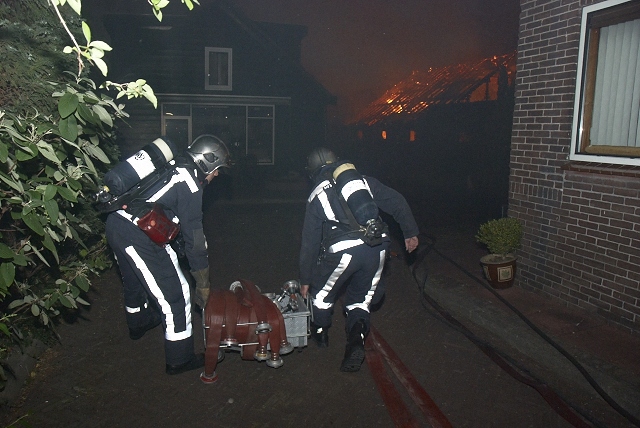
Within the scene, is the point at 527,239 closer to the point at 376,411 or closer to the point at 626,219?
the point at 626,219

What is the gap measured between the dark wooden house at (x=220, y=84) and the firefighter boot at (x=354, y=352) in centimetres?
1628

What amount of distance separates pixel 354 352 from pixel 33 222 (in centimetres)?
311

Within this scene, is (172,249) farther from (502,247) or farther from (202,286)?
(502,247)

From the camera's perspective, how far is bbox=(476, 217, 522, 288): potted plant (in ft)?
20.9

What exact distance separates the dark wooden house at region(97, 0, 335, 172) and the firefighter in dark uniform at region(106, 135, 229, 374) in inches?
626

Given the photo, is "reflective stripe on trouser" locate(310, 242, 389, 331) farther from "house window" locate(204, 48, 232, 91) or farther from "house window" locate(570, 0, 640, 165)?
"house window" locate(204, 48, 232, 91)

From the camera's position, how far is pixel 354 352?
15.1ft

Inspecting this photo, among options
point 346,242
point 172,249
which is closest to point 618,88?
point 346,242

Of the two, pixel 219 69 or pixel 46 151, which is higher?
pixel 219 69

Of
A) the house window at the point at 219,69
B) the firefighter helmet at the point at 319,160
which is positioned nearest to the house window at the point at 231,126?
the house window at the point at 219,69

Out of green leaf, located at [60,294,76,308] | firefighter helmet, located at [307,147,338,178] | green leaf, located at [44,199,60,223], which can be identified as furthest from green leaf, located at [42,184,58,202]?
firefighter helmet, located at [307,147,338,178]

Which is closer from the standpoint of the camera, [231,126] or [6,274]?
[6,274]

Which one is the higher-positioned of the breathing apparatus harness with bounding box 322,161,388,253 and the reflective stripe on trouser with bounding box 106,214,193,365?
the breathing apparatus harness with bounding box 322,161,388,253

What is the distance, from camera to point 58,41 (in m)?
4.99
